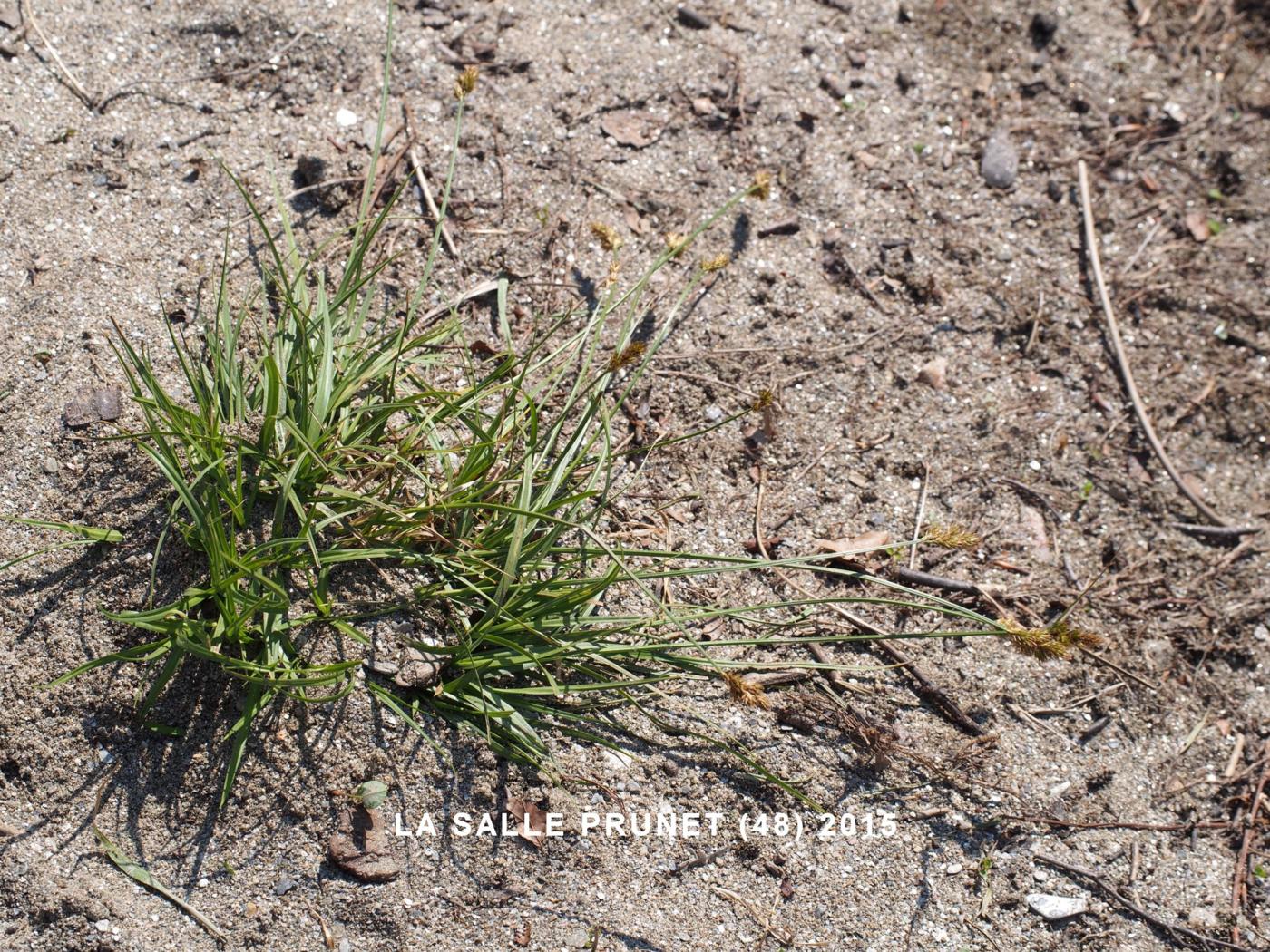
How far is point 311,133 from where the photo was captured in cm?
250

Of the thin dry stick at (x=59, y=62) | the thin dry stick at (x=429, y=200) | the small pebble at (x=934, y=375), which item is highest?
the thin dry stick at (x=59, y=62)

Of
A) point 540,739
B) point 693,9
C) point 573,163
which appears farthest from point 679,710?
point 693,9

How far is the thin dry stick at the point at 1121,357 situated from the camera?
8.34 ft

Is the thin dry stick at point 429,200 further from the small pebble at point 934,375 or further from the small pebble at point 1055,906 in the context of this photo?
the small pebble at point 1055,906

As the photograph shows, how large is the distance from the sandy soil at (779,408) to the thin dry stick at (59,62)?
0.08 feet

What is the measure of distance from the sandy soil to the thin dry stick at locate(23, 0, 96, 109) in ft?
0.08

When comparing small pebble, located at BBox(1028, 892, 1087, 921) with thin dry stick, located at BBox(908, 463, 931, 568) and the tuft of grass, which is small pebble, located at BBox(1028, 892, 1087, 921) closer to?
the tuft of grass

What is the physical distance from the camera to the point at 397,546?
2002mm

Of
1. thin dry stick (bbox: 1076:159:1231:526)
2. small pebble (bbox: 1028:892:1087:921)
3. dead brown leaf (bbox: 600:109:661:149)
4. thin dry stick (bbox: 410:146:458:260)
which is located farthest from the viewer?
dead brown leaf (bbox: 600:109:661:149)

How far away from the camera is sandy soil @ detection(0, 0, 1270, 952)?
1.88m

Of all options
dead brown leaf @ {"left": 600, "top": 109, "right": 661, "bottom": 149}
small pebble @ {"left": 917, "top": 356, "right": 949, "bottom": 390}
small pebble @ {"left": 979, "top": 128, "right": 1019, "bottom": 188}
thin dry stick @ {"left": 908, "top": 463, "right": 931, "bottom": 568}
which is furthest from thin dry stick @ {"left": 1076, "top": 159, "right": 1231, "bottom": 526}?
dead brown leaf @ {"left": 600, "top": 109, "right": 661, "bottom": 149}

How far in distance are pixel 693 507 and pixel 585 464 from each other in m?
0.29

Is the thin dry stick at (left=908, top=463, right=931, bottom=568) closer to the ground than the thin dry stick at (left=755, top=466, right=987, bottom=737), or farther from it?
farther from it

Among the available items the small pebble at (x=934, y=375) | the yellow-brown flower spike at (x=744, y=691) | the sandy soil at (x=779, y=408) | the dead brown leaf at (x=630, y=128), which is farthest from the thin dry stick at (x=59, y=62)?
the small pebble at (x=934, y=375)
